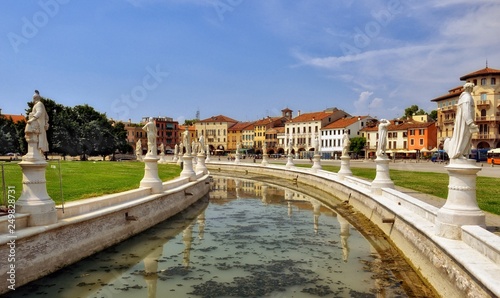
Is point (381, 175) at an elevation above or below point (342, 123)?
below

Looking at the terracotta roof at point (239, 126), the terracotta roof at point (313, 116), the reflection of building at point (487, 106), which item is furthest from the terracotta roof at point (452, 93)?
the terracotta roof at point (239, 126)

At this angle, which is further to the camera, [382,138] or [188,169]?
[188,169]

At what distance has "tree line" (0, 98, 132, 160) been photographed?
60.0 metres

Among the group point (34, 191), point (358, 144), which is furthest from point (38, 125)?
point (358, 144)

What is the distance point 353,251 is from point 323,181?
17200 millimetres

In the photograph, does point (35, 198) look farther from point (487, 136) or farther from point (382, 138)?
point (487, 136)

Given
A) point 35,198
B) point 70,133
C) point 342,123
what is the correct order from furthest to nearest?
point 342,123
point 70,133
point 35,198

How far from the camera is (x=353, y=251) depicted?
42.5 feet

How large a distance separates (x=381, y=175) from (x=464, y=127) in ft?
28.8

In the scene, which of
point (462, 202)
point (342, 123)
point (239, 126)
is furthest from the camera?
point (239, 126)

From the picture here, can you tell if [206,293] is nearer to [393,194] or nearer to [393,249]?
[393,249]

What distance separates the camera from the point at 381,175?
1727 cm

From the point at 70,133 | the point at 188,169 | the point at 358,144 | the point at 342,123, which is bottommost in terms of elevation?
the point at 188,169

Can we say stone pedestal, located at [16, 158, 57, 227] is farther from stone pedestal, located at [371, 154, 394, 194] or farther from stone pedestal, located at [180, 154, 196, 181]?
stone pedestal, located at [180, 154, 196, 181]
